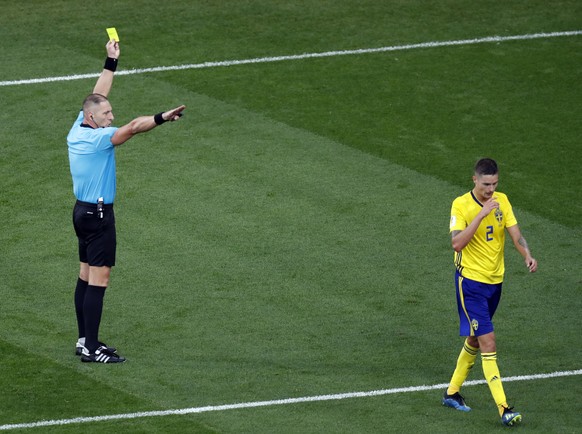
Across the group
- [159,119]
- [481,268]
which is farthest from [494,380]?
[159,119]

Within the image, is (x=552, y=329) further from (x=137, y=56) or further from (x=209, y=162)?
(x=137, y=56)

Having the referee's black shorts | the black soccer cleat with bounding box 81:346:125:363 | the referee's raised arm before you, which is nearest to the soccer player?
the black soccer cleat with bounding box 81:346:125:363

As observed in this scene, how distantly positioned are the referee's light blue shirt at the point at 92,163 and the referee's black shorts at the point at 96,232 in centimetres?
9

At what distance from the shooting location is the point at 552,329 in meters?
13.0

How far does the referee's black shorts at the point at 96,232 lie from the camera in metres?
12.2

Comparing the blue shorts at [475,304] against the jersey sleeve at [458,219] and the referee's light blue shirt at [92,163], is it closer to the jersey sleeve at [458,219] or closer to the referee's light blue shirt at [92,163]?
the jersey sleeve at [458,219]

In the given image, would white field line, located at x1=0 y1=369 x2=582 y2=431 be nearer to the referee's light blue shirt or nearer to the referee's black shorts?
the referee's black shorts

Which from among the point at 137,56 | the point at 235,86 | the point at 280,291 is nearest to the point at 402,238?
the point at 280,291

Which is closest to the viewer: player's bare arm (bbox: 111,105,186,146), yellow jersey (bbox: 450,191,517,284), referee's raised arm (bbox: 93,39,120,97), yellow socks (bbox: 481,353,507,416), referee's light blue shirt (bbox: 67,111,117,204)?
yellow socks (bbox: 481,353,507,416)

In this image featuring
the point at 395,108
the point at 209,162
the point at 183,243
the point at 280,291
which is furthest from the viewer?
the point at 395,108

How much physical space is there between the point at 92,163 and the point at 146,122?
2.90ft

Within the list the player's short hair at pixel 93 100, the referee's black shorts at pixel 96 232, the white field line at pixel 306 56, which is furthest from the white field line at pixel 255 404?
the white field line at pixel 306 56

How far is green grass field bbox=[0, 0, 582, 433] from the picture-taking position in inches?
463

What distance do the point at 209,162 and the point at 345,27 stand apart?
5327 mm
